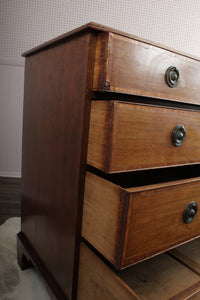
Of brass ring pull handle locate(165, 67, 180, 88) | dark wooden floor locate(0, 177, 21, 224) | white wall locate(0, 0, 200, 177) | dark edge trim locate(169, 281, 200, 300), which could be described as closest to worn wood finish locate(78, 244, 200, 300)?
dark edge trim locate(169, 281, 200, 300)

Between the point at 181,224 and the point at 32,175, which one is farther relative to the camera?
the point at 32,175

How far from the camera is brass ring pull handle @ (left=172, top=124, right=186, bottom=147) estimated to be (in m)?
0.60

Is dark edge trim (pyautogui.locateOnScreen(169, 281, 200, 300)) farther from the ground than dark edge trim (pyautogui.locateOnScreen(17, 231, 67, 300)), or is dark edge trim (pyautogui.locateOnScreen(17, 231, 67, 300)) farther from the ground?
dark edge trim (pyautogui.locateOnScreen(169, 281, 200, 300))

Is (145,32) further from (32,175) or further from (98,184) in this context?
(98,184)

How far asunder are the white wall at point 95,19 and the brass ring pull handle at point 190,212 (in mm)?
1795

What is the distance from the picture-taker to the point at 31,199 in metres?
0.91

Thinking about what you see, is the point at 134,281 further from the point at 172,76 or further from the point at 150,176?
the point at 172,76

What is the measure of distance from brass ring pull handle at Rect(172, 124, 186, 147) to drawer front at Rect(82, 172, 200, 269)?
11 cm

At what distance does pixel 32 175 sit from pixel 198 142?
0.59m

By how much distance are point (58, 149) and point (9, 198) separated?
1.31 meters

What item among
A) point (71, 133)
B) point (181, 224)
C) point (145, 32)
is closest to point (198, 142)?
point (181, 224)

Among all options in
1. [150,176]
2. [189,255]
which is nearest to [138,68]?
[150,176]

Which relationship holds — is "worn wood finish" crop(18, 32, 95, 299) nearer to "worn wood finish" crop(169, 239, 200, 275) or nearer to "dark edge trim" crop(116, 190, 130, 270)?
"dark edge trim" crop(116, 190, 130, 270)

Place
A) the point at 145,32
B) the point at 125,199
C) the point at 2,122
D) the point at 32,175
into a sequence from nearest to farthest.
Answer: the point at 125,199 → the point at 32,175 → the point at 145,32 → the point at 2,122
